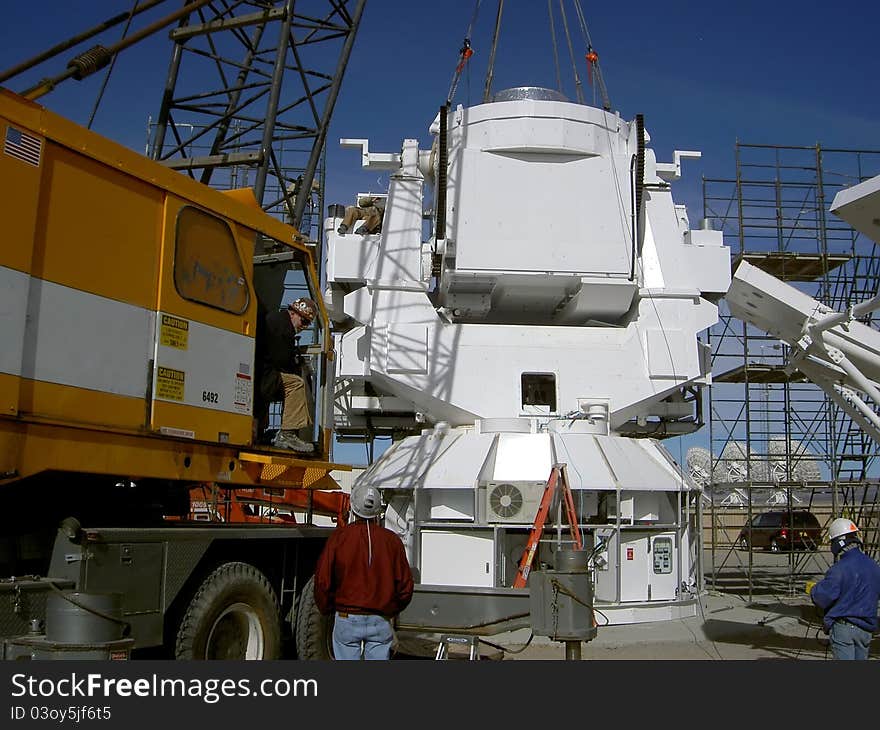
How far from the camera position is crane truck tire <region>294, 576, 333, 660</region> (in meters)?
8.08

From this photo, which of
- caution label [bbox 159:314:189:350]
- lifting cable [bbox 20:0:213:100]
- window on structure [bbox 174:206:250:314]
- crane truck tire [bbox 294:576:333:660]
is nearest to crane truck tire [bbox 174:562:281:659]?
crane truck tire [bbox 294:576:333:660]

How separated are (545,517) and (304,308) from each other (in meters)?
5.77

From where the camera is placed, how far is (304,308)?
8156 millimetres

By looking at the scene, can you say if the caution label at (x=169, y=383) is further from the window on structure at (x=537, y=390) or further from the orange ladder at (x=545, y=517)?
the window on structure at (x=537, y=390)

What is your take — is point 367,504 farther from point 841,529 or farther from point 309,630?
point 841,529

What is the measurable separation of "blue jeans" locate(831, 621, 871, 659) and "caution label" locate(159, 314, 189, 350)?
5477 mm

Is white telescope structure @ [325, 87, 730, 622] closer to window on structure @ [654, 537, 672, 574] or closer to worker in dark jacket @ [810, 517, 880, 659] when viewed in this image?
window on structure @ [654, 537, 672, 574]

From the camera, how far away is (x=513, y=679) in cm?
441

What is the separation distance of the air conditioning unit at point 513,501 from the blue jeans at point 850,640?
5.95 metres

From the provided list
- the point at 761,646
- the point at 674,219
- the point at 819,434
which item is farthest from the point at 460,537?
the point at 819,434

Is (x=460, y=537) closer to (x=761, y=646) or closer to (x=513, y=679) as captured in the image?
(x=761, y=646)

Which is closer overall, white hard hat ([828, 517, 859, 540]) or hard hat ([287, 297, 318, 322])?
white hard hat ([828, 517, 859, 540])

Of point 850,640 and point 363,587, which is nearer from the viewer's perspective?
point 363,587

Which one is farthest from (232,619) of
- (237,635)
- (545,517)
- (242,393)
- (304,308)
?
(545,517)
